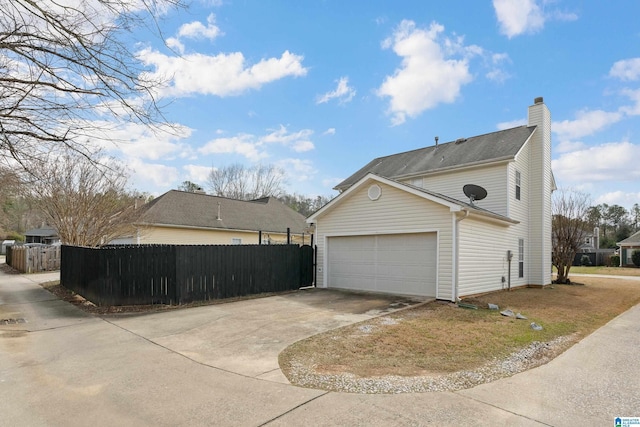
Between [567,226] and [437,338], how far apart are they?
15.7 m

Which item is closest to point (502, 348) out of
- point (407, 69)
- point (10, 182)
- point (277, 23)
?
point (277, 23)

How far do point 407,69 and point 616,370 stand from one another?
425 inches

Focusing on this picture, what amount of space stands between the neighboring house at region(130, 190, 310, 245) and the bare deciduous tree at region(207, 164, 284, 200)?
15890 millimetres

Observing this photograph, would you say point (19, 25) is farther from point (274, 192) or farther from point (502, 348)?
point (274, 192)

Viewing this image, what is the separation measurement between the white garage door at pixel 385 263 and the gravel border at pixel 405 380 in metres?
5.75

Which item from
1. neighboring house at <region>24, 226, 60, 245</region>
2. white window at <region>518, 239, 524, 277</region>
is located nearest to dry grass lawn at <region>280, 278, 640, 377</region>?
white window at <region>518, 239, 524, 277</region>

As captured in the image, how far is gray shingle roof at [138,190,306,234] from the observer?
66.7 ft

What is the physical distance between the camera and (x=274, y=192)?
44781mm

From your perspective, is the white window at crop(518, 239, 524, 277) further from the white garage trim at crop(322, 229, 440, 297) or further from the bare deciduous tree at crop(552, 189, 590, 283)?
the white garage trim at crop(322, 229, 440, 297)

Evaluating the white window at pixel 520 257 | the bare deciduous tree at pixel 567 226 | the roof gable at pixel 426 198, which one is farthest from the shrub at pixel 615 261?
A: the roof gable at pixel 426 198

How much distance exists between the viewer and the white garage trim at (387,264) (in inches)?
426

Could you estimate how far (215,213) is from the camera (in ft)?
76.1

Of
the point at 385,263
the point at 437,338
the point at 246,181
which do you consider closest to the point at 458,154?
the point at 385,263

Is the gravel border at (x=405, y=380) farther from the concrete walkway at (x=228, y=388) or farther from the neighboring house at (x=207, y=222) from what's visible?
the neighboring house at (x=207, y=222)
